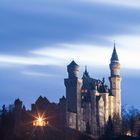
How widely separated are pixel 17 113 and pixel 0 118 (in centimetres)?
550

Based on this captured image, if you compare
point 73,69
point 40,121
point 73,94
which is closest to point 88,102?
point 73,94

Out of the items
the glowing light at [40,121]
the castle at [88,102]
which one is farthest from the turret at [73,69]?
the glowing light at [40,121]

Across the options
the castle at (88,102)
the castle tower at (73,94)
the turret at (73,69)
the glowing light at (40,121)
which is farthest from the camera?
the turret at (73,69)

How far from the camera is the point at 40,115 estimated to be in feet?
496

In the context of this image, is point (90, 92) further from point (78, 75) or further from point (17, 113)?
point (17, 113)

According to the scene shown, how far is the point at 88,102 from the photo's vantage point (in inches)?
7087

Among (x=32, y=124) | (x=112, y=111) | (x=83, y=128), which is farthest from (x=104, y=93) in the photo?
(x=32, y=124)

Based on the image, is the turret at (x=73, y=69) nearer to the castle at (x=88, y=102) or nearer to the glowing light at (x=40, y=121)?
the castle at (x=88, y=102)

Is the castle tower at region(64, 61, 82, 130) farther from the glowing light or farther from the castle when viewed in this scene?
the glowing light

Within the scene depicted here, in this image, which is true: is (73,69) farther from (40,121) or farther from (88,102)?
(40,121)

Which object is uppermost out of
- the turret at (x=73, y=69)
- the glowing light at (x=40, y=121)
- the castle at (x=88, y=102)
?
the turret at (x=73, y=69)

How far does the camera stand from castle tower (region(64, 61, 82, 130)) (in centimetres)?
16625

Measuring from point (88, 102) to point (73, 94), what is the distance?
16.0 ft

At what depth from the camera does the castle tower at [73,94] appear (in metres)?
166
